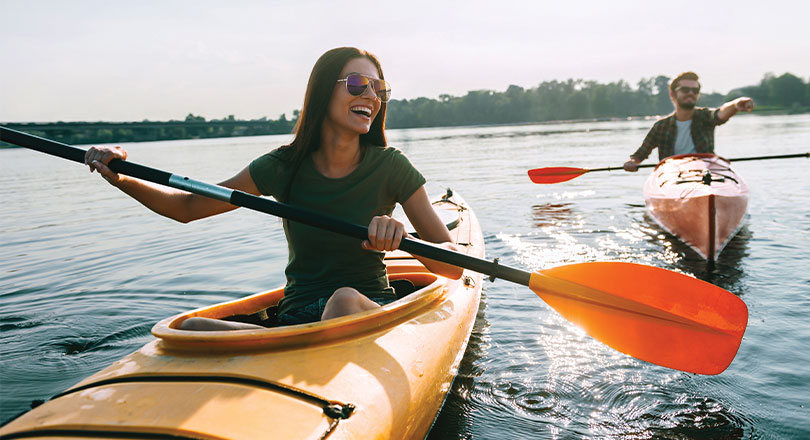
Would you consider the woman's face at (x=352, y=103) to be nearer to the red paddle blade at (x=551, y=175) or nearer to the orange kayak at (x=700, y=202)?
the orange kayak at (x=700, y=202)

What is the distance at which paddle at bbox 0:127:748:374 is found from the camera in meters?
2.78

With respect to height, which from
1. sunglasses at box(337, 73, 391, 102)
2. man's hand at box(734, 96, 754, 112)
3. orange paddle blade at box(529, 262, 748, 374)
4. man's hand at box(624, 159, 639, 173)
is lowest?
orange paddle blade at box(529, 262, 748, 374)

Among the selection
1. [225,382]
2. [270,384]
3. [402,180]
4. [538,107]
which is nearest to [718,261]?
[402,180]

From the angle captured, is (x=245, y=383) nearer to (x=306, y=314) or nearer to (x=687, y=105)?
(x=306, y=314)

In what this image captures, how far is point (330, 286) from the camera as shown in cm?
263

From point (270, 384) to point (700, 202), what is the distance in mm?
5332

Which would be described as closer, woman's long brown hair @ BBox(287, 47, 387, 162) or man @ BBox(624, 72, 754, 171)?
woman's long brown hair @ BBox(287, 47, 387, 162)

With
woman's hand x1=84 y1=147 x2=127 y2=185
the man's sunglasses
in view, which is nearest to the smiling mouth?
woman's hand x1=84 y1=147 x2=127 y2=185

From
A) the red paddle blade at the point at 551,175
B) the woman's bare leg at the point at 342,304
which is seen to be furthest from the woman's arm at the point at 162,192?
the red paddle blade at the point at 551,175

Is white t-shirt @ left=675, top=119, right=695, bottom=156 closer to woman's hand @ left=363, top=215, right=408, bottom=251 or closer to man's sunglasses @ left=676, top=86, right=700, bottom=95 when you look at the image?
man's sunglasses @ left=676, top=86, right=700, bottom=95

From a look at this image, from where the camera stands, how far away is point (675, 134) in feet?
26.7

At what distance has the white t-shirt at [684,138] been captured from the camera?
793 centimetres

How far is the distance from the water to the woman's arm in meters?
1.66

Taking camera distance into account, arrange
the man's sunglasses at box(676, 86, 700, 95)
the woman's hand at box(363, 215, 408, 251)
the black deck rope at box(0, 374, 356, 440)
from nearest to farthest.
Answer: the black deck rope at box(0, 374, 356, 440) < the woman's hand at box(363, 215, 408, 251) < the man's sunglasses at box(676, 86, 700, 95)
